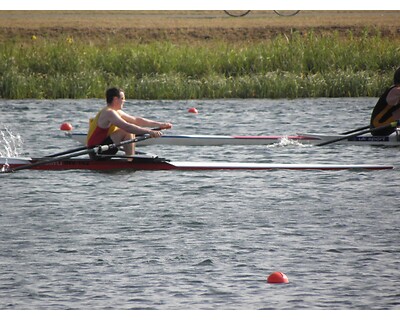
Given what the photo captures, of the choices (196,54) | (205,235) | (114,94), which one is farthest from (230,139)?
(205,235)

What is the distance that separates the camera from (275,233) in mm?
8914

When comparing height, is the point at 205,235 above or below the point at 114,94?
below

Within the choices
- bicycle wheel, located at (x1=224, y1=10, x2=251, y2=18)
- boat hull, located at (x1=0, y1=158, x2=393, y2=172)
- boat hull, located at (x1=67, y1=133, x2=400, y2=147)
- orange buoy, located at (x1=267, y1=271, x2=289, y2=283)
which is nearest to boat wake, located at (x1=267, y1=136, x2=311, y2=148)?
boat hull, located at (x1=67, y1=133, x2=400, y2=147)

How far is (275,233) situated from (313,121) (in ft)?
22.6

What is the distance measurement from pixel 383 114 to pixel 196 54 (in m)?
3.42

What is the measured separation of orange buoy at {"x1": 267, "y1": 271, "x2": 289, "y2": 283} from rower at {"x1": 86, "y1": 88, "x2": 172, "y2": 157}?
377cm

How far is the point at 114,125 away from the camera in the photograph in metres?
11.2

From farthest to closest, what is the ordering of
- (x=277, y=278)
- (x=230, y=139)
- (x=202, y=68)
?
(x=202, y=68) < (x=230, y=139) < (x=277, y=278)

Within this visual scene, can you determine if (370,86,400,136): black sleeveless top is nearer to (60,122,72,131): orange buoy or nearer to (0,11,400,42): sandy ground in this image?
(0,11,400,42): sandy ground

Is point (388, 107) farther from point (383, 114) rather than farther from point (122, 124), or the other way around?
point (122, 124)
